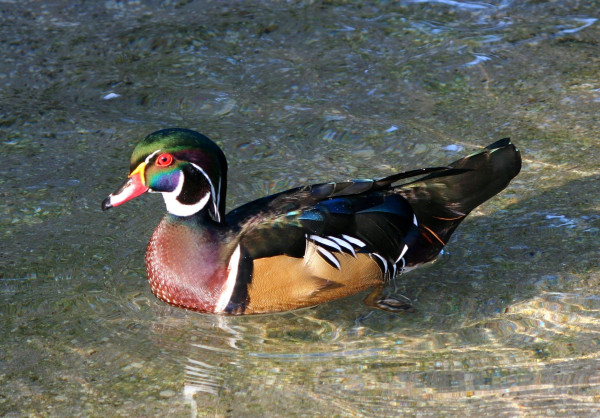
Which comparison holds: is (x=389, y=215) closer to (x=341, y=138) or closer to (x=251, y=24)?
(x=341, y=138)

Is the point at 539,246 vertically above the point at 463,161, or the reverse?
the point at 463,161

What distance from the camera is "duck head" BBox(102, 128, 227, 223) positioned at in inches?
173

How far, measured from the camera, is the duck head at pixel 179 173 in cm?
441

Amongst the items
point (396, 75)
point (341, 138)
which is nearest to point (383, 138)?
point (341, 138)

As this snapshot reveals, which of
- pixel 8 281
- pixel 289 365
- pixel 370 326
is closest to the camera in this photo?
pixel 289 365

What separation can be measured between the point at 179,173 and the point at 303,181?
138cm

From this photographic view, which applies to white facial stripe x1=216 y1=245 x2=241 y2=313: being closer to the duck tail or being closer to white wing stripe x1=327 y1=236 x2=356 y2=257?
white wing stripe x1=327 y1=236 x2=356 y2=257

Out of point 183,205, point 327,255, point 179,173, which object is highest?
point 179,173

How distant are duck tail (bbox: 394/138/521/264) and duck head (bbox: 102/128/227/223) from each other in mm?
1004

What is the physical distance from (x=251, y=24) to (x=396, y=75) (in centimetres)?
149

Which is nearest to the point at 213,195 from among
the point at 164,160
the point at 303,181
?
the point at 164,160

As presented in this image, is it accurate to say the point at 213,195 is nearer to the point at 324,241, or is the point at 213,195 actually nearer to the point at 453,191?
the point at 324,241

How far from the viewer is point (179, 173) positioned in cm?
448

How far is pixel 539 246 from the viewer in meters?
5.00
